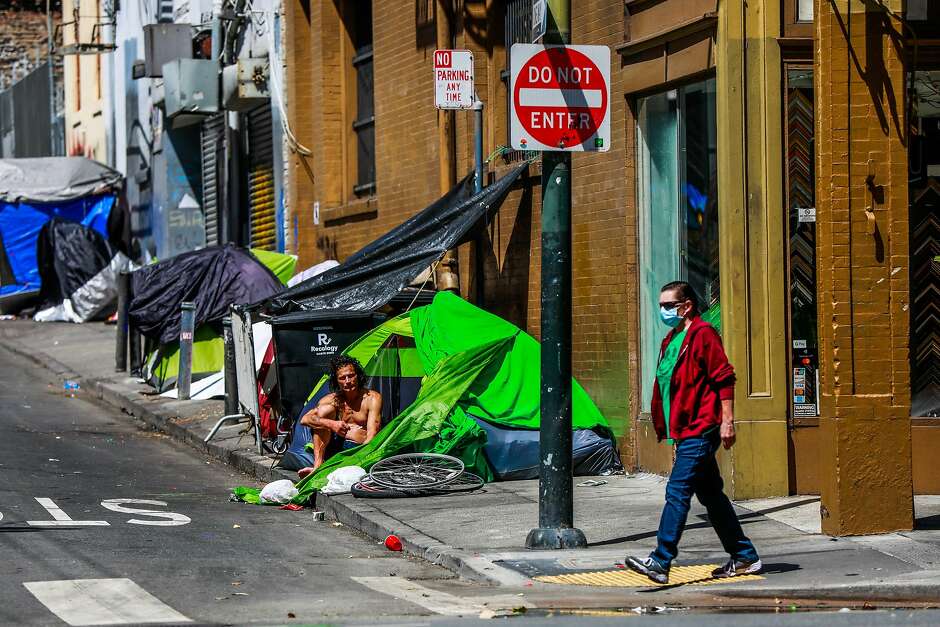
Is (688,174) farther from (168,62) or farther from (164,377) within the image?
(168,62)

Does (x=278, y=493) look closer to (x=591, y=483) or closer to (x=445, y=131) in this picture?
(x=591, y=483)

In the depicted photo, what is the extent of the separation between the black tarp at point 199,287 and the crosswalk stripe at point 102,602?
389 inches

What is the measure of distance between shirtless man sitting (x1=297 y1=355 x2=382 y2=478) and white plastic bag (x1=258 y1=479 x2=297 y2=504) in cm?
62

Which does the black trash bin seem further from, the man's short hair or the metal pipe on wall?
the metal pipe on wall

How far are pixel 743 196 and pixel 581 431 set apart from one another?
267 centimetres

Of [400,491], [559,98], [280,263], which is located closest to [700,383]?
[559,98]

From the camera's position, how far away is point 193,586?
8.07 metres

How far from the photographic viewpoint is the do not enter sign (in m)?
9.10

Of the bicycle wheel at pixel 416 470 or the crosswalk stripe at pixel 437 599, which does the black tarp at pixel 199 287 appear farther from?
the crosswalk stripe at pixel 437 599

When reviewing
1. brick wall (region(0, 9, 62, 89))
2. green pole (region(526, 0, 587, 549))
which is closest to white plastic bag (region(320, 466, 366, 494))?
green pole (region(526, 0, 587, 549))

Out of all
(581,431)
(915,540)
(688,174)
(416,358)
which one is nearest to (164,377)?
(416,358)

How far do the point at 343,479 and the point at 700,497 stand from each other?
13.1 feet

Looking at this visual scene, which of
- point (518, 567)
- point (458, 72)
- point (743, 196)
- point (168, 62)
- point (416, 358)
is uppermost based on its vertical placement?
point (168, 62)

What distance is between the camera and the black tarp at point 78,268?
28.0 m
